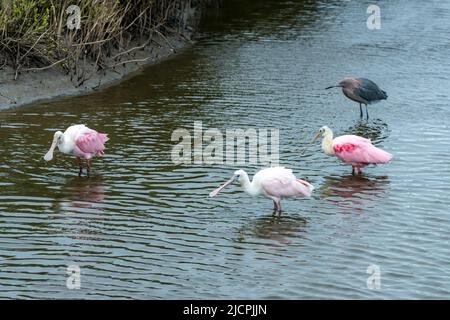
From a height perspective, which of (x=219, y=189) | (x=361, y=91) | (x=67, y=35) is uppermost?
(x=67, y=35)

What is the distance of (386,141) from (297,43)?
25.0ft

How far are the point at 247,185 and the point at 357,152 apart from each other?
2112 millimetres

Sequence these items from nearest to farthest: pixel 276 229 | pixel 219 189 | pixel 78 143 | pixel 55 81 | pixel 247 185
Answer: pixel 276 229 → pixel 247 185 → pixel 219 189 → pixel 78 143 → pixel 55 81

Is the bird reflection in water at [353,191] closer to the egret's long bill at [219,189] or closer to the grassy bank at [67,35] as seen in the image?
the egret's long bill at [219,189]

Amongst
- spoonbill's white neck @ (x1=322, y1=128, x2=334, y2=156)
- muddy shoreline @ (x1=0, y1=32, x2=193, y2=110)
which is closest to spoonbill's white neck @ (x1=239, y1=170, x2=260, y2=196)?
spoonbill's white neck @ (x1=322, y1=128, x2=334, y2=156)

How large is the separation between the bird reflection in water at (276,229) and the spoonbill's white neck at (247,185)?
0.31m

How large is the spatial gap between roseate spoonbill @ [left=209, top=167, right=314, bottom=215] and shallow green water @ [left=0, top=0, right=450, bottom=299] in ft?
0.81

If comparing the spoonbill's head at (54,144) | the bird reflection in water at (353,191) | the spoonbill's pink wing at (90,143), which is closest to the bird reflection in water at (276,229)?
the bird reflection in water at (353,191)

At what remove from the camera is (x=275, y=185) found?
1159 centimetres

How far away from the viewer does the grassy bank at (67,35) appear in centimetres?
1708

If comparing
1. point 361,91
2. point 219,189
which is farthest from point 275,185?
point 361,91

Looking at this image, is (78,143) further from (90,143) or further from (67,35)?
(67,35)

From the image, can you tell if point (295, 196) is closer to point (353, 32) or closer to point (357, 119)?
point (357, 119)

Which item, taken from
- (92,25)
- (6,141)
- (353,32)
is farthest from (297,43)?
(6,141)
